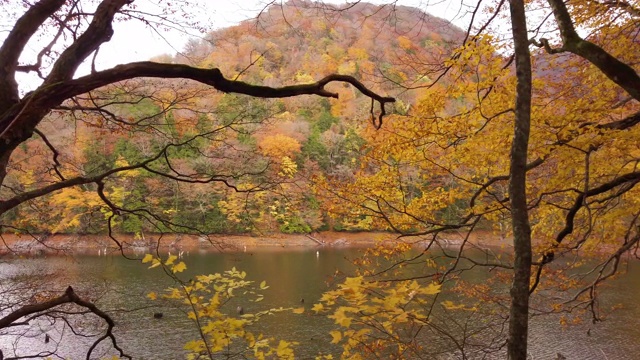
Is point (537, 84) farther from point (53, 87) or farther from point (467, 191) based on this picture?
point (53, 87)

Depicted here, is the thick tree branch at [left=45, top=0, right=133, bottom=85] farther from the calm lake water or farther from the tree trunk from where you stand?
the calm lake water

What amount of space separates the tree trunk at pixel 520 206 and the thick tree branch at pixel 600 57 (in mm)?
552

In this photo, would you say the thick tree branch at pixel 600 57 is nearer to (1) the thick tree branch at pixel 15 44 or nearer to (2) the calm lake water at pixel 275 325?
(1) the thick tree branch at pixel 15 44

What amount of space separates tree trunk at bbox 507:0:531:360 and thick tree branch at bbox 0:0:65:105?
258 cm

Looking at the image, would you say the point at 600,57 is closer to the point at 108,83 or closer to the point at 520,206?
the point at 520,206

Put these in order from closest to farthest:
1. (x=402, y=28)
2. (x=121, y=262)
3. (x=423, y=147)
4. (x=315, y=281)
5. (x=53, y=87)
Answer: (x=53, y=87), (x=423, y=147), (x=402, y=28), (x=315, y=281), (x=121, y=262)

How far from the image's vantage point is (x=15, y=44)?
229cm

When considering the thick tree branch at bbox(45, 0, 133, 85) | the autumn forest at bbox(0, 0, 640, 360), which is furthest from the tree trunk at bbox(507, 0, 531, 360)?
the thick tree branch at bbox(45, 0, 133, 85)

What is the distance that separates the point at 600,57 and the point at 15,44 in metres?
3.37

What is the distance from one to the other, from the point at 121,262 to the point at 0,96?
2433 cm

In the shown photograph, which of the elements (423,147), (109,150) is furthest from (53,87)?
(109,150)

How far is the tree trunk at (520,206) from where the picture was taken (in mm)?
2314

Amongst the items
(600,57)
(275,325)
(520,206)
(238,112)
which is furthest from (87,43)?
(275,325)

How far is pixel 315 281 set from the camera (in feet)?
62.6
